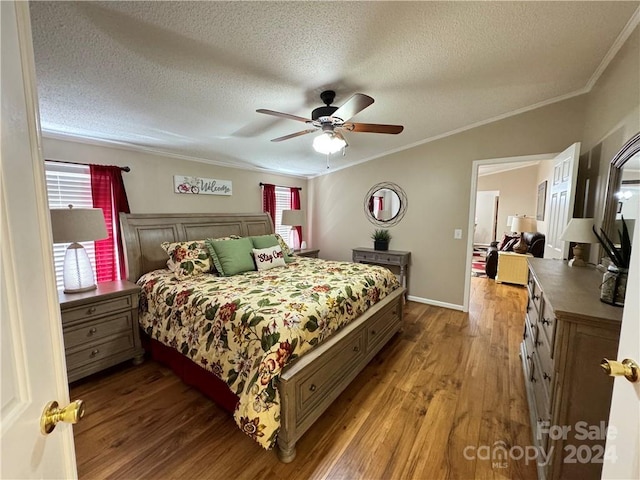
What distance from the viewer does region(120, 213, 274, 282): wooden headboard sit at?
279cm

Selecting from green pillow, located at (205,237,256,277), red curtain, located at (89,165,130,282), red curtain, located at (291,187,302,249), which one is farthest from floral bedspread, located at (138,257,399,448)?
red curtain, located at (291,187,302,249)

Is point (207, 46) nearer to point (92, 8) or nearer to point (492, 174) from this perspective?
point (92, 8)

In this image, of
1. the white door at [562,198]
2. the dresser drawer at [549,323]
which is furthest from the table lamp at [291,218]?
the dresser drawer at [549,323]

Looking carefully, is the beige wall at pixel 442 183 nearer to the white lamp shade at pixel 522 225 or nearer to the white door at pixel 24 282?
the white lamp shade at pixel 522 225

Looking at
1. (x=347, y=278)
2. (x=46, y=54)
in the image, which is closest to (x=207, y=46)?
(x=46, y=54)

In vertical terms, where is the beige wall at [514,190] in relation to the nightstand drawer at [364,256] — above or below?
above

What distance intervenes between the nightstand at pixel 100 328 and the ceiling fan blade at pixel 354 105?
7.50 feet

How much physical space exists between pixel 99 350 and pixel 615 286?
3359 mm

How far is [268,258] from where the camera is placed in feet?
10.1

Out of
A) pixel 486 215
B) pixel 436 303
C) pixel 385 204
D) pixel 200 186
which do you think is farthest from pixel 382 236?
pixel 486 215

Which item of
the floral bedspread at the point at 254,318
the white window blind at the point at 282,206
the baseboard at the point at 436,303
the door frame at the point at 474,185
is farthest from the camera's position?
the white window blind at the point at 282,206

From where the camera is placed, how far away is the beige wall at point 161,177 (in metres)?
2.66

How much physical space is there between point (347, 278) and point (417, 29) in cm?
191

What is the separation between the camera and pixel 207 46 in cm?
161
